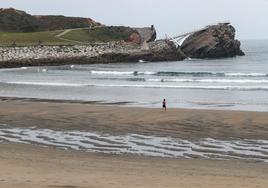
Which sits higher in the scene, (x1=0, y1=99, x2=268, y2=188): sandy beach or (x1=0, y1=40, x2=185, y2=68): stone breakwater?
(x1=0, y1=40, x2=185, y2=68): stone breakwater

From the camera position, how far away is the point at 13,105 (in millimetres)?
27031

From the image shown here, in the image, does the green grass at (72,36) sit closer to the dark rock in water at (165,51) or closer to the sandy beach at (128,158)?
the dark rock in water at (165,51)

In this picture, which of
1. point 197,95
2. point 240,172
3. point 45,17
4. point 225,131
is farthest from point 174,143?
point 45,17

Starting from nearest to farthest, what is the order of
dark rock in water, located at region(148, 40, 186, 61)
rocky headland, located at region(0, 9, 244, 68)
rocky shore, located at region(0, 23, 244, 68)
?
rocky shore, located at region(0, 23, 244, 68) → rocky headland, located at region(0, 9, 244, 68) → dark rock in water, located at region(148, 40, 186, 61)

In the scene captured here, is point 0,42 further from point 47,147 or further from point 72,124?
point 47,147

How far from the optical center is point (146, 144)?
52.9 feet

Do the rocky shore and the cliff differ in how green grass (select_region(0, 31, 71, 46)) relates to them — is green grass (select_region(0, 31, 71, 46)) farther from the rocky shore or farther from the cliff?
the cliff

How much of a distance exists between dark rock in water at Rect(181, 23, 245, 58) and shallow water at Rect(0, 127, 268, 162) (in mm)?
73684

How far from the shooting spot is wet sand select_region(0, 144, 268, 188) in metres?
10.1

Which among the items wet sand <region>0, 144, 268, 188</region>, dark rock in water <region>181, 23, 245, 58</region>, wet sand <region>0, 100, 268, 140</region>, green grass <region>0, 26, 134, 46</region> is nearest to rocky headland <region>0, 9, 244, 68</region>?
dark rock in water <region>181, 23, 245, 58</region>

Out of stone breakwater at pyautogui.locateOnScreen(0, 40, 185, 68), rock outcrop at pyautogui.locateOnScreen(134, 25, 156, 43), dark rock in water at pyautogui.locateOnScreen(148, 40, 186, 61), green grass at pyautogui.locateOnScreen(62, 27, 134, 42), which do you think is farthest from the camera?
rock outcrop at pyautogui.locateOnScreen(134, 25, 156, 43)

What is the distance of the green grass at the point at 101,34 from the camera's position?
9131cm

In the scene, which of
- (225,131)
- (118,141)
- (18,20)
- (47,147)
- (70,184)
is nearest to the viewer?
(70,184)

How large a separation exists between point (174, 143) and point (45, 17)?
99.6 m
